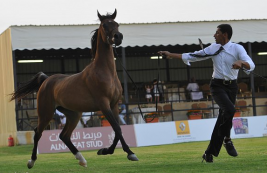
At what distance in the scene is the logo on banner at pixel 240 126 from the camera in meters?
20.5

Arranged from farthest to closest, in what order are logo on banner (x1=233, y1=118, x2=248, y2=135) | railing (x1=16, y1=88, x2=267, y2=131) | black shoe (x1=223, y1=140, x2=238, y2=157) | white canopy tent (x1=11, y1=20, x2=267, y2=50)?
railing (x1=16, y1=88, x2=267, y2=131), logo on banner (x1=233, y1=118, x2=248, y2=135), white canopy tent (x1=11, y1=20, x2=267, y2=50), black shoe (x1=223, y1=140, x2=238, y2=157)

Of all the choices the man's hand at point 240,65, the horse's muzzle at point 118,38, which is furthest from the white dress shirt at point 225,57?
the horse's muzzle at point 118,38

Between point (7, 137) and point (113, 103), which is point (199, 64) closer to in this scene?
point (7, 137)

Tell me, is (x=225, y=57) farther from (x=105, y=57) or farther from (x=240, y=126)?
(x=240, y=126)

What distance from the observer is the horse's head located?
9.71m

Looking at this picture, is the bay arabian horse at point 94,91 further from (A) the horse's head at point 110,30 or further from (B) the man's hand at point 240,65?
(B) the man's hand at point 240,65

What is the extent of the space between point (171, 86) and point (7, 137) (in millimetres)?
9211

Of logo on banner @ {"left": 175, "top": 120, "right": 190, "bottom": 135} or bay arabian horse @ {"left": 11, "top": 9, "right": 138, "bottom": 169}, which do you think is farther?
logo on banner @ {"left": 175, "top": 120, "right": 190, "bottom": 135}

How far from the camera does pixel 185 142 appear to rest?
773 inches

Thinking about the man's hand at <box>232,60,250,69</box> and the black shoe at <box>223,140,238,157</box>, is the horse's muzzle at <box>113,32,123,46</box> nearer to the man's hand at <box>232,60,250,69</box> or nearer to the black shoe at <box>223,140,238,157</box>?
the man's hand at <box>232,60,250,69</box>

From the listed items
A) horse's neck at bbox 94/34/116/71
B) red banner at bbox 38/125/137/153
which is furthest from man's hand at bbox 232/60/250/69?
red banner at bbox 38/125/137/153

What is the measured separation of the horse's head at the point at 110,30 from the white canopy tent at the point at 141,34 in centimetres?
1037

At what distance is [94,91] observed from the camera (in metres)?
10.0

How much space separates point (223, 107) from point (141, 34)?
12.8 m
